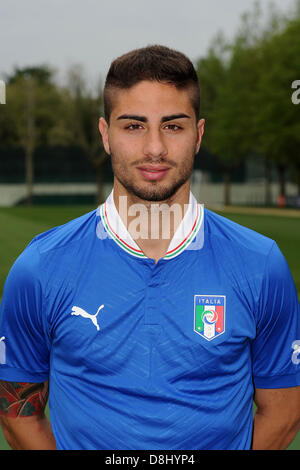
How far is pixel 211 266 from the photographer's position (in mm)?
2520

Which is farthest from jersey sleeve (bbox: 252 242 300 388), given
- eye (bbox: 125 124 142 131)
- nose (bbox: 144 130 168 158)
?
eye (bbox: 125 124 142 131)

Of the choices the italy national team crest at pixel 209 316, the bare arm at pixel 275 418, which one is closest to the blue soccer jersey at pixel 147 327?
the italy national team crest at pixel 209 316

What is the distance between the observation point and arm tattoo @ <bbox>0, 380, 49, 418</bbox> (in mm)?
2695

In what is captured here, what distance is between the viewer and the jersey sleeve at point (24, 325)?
98.1 inches

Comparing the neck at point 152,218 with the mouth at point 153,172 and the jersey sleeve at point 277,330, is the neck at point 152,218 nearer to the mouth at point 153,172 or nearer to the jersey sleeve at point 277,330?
the mouth at point 153,172

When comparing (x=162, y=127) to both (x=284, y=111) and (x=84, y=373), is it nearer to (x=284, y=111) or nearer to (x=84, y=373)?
(x=84, y=373)

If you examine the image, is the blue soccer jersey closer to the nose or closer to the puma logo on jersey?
the puma logo on jersey

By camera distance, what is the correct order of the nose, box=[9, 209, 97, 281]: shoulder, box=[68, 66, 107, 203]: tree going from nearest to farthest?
1. the nose
2. box=[9, 209, 97, 281]: shoulder
3. box=[68, 66, 107, 203]: tree

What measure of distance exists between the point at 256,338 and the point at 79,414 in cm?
77

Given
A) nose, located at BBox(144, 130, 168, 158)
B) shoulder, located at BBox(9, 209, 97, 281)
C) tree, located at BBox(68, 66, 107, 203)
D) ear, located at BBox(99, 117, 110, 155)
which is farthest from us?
tree, located at BBox(68, 66, 107, 203)

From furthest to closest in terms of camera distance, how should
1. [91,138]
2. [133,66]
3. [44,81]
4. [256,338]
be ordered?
[44,81] → [91,138] → [256,338] → [133,66]

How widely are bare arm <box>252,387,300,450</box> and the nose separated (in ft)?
3.62

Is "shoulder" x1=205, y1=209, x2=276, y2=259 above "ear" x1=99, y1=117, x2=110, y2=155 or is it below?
below

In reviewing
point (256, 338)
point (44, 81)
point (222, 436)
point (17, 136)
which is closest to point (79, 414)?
point (222, 436)
